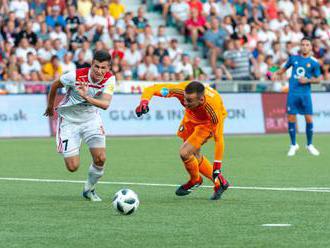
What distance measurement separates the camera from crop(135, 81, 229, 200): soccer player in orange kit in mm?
13562

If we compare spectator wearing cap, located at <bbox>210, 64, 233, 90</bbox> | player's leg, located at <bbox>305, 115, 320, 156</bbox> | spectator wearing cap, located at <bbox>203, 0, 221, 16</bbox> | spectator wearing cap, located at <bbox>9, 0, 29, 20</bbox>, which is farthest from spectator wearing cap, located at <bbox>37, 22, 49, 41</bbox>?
player's leg, located at <bbox>305, 115, 320, 156</bbox>

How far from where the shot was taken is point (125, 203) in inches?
469

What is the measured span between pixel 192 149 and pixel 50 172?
4773mm

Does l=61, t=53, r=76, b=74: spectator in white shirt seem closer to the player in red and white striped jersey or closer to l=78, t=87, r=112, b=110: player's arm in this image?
the player in red and white striped jersey

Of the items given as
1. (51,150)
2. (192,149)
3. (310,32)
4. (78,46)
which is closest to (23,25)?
(78,46)

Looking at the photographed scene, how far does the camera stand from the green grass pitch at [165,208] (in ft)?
33.1

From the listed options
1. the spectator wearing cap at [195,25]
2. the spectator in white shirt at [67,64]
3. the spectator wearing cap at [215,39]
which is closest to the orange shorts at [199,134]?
the spectator in white shirt at [67,64]

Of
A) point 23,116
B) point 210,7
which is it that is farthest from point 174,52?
point 23,116

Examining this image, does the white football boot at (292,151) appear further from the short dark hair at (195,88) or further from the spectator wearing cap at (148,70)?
the short dark hair at (195,88)

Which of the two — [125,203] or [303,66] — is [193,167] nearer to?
[125,203]

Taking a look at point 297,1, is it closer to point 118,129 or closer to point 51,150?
point 118,129

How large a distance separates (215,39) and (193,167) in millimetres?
20135

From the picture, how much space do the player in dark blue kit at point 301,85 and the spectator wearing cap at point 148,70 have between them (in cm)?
828

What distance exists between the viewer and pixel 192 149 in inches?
559
